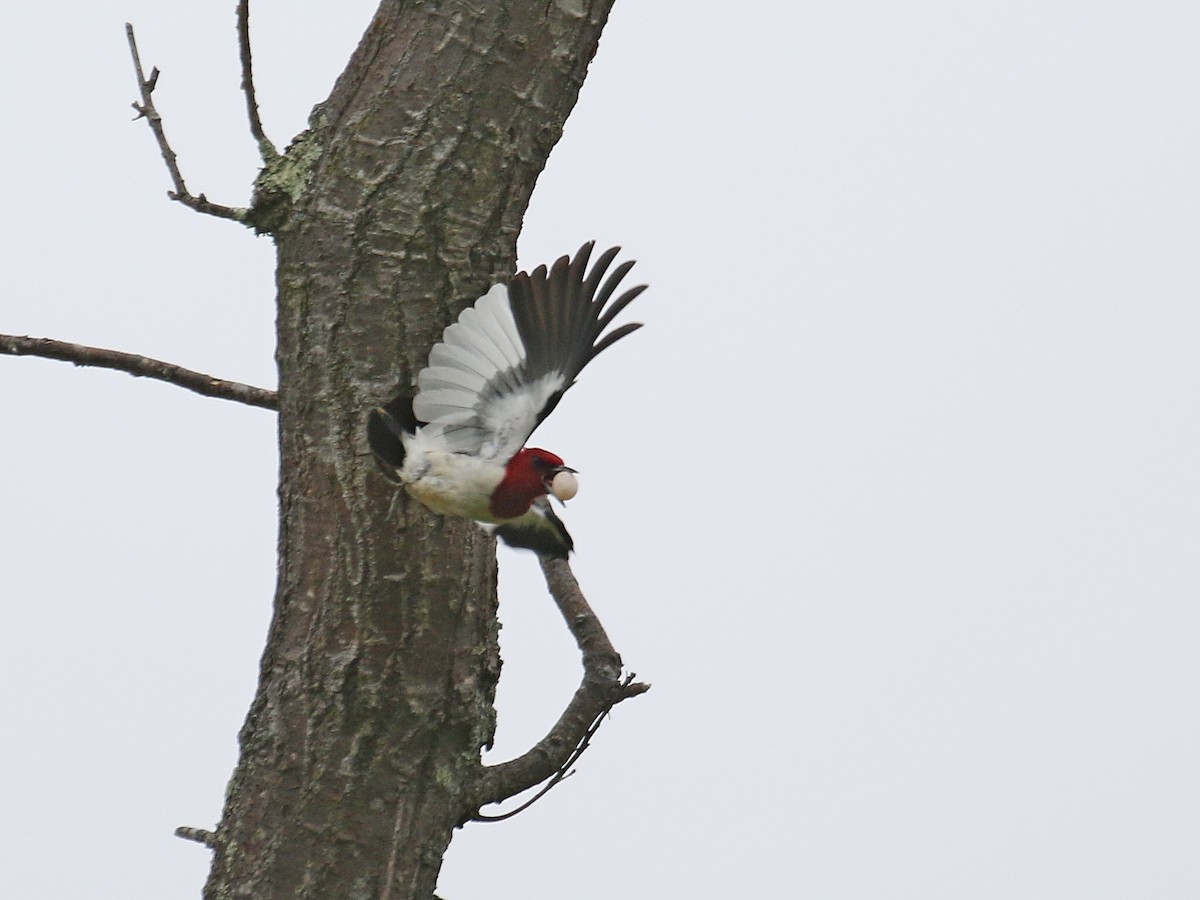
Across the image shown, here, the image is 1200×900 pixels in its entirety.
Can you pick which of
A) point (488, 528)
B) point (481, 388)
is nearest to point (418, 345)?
point (481, 388)

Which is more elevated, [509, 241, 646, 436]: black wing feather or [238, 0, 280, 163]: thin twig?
[238, 0, 280, 163]: thin twig

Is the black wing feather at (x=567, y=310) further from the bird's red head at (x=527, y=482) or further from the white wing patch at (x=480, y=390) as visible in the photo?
the bird's red head at (x=527, y=482)

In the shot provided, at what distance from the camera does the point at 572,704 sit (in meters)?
2.43

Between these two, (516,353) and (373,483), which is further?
(373,483)

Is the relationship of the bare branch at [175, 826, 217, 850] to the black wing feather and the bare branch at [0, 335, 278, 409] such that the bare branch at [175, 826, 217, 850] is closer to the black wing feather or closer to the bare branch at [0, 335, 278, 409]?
the bare branch at [0, 335, 278, 409]

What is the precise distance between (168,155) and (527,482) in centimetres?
75

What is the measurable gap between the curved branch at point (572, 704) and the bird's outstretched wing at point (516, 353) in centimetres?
48

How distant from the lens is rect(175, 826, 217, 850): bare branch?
2.11 metres

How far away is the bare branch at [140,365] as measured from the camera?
2114mm

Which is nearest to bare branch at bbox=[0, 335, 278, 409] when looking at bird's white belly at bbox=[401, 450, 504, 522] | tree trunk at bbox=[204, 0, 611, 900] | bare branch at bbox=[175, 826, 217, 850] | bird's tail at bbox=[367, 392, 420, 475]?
tree trunk at bbox=[204, 0, 611, 900]

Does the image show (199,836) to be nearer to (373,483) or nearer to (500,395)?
(373,483)

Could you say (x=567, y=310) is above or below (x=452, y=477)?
above

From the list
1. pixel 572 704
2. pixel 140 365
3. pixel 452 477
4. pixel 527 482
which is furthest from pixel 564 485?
pixel 140 365

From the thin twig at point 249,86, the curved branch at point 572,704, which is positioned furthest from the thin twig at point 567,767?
the thin twig at point 249,86
